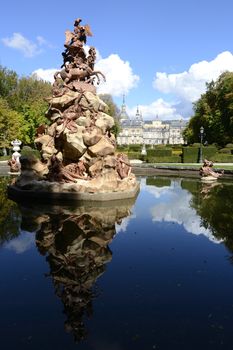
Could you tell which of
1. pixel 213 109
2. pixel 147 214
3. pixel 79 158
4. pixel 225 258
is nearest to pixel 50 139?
pixel 79 158

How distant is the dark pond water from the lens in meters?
5.92

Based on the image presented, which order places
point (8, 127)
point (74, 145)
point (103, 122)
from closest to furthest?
point (74, 145), point (103, 122), point (8, 127)

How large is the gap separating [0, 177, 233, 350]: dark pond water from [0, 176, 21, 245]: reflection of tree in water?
0.14 ft

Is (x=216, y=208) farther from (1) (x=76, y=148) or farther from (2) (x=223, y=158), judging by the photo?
(2) (x=223, y=158)

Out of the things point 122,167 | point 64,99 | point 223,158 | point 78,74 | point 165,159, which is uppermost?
point 78,74

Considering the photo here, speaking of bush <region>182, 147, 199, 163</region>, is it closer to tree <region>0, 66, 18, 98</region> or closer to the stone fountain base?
the stone fountain base

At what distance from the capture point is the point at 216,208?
16906 millimetres

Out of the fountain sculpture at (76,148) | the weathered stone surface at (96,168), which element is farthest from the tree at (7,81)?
the weathered stone surface at (96,168)

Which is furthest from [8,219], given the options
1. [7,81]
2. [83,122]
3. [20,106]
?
[7,81]

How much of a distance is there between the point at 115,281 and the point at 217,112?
200 ft

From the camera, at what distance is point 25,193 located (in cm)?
1948

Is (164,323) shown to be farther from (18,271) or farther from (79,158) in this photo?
(79,158)

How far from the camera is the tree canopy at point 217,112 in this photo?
62.1m

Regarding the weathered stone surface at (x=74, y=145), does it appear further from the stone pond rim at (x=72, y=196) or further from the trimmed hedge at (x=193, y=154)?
the trimmed hedge at (x=193, y=154)
